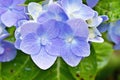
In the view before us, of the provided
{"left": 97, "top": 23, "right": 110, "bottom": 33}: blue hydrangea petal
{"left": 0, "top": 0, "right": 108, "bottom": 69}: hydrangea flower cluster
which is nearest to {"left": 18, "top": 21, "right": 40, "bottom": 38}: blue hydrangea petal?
{"left": 0, "top": 0, "right": 108, "bottom": 69}: hydrangea flower cluster

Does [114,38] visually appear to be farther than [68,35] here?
Yes

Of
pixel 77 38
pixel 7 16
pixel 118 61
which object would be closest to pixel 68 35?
pixel 77 38

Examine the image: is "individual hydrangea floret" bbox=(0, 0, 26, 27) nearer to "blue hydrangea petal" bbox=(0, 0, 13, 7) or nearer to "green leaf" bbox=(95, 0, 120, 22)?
"blue hydrangea petal" bbox=(0, 0, 13, 7)

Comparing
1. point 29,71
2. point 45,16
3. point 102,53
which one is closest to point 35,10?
point 45,16

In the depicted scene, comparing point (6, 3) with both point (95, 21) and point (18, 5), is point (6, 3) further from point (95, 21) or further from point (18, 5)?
point (95, 21)

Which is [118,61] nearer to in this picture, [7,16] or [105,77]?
[105,77]
